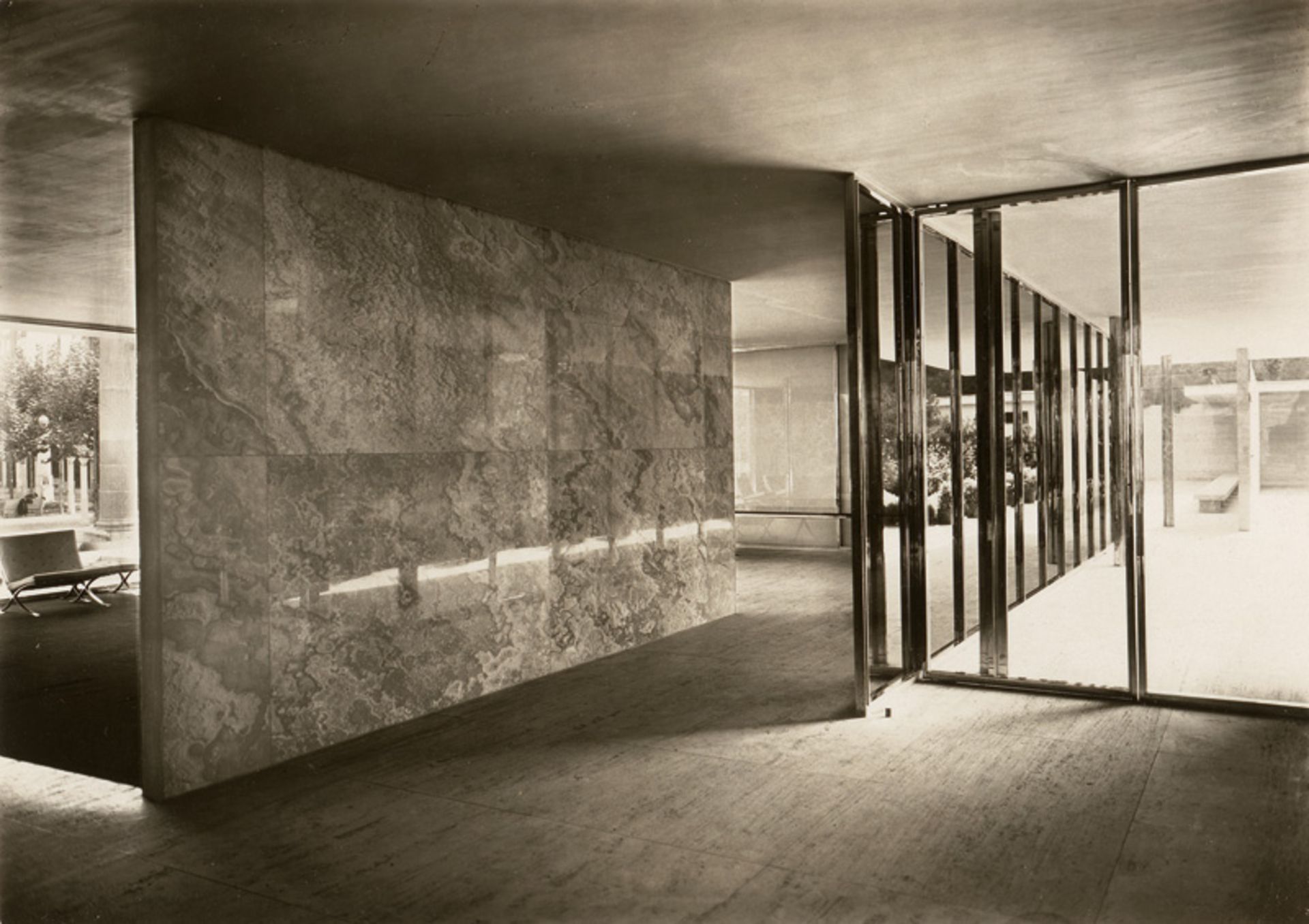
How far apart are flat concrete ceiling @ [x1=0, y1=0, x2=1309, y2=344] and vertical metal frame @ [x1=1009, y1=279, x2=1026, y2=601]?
71.9 inches

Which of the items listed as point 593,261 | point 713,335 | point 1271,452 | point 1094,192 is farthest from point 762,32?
point 713,335

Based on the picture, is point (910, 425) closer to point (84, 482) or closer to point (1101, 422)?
point (1101, 422)

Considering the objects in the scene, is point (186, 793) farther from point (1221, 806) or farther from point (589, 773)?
point (1221, 806)

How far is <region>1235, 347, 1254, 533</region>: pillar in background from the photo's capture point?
698cm

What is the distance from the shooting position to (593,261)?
7.78m

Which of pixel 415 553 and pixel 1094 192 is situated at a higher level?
pixel 1094 192

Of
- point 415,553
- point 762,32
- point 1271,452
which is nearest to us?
point 762,32

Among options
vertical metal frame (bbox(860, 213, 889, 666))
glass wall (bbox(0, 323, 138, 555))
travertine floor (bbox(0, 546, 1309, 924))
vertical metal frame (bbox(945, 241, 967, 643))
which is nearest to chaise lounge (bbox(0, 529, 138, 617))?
glass wall (bbox(0, 323, 138, 555))

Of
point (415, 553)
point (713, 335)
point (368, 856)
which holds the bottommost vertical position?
point (368, 856)

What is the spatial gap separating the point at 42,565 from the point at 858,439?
9.16 meters

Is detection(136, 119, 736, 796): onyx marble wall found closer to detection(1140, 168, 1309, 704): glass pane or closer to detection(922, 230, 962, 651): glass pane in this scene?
detection(922, 230, 962, 651): glass pane

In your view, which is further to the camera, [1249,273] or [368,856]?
[1249,273]

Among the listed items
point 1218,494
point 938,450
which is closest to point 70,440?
point 938,450

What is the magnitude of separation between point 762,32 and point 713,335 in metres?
5.58
